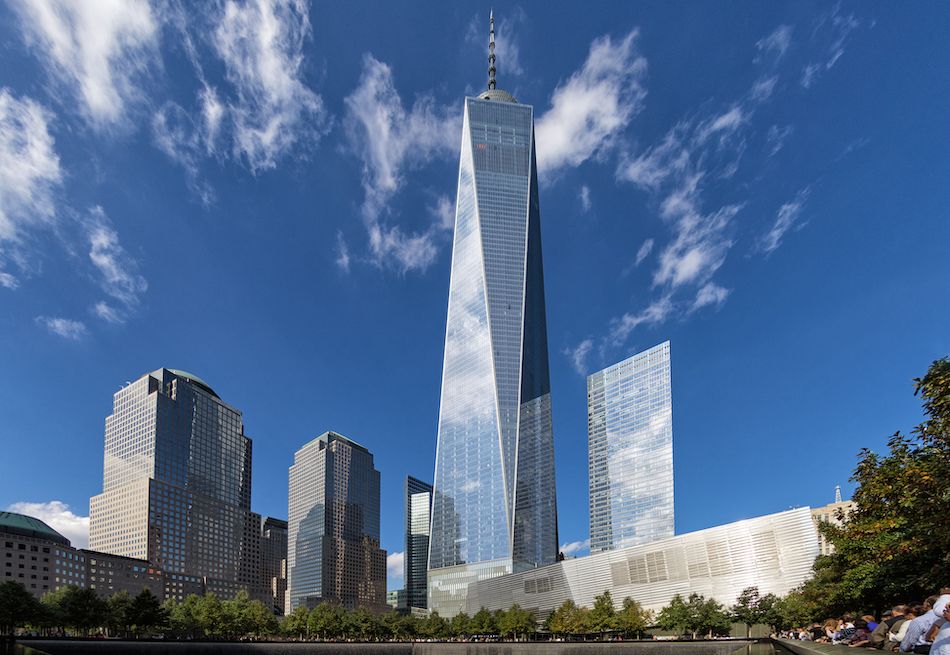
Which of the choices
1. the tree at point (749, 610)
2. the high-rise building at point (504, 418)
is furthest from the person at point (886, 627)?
the high-rise building at point (504, 418)

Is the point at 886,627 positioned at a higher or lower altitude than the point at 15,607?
higher

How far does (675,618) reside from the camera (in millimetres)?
97250

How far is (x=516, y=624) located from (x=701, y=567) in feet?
115

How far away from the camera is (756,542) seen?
10631 centimetres

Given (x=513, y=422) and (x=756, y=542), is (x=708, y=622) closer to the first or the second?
(x=756, y=542)

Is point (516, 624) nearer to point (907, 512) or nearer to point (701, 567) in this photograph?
point (701, 567)

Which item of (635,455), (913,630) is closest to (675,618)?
(635,455)

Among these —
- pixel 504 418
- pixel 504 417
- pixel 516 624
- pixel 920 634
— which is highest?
pixel 504 417

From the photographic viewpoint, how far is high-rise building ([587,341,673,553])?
A: 17350 centimetres

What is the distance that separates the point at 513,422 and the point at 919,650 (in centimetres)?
17501

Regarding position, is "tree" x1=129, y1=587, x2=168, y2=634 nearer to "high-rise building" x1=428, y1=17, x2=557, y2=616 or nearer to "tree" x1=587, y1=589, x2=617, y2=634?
"tree" x1=587, y1=589, x2=617, y2=634

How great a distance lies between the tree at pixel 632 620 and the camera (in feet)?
341

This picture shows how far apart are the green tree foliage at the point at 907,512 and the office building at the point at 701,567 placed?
63.4 metres

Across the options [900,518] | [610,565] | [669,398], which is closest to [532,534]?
[669,398]
